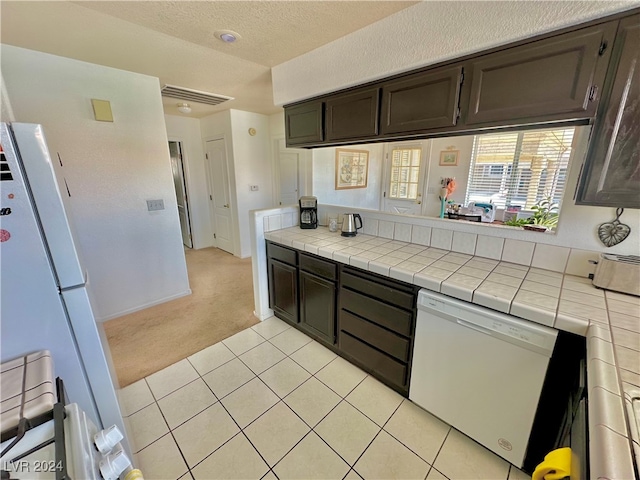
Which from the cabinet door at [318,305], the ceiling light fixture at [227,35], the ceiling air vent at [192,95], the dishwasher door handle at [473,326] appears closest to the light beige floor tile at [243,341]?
the cabinet door at [318,305]

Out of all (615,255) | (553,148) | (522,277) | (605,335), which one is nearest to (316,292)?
(522,277)

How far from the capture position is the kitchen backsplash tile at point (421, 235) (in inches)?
81.0

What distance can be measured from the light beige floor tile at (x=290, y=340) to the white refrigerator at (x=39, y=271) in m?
1.46

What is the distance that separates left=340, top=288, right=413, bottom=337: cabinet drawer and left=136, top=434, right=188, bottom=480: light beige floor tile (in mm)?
1298

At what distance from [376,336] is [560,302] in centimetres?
101

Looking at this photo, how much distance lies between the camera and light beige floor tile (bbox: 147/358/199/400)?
1873 millimetres

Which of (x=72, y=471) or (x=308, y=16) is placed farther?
(x=308, y=16)

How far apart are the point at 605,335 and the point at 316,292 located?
5.31 ft

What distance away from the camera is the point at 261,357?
2180 millimetres

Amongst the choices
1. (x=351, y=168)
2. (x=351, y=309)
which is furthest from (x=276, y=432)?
(x=351, y=168)

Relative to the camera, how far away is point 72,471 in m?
0.56

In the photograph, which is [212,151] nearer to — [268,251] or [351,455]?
[268,251]

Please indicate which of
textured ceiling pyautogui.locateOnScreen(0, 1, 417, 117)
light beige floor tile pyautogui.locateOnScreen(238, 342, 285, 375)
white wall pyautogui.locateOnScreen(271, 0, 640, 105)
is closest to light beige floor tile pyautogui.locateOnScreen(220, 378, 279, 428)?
light beige floor tile pyautogui.locateOnScreen(238, 342, 285, 375)

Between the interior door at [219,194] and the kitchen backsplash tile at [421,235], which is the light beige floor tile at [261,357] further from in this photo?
the interior door at [219,194]
